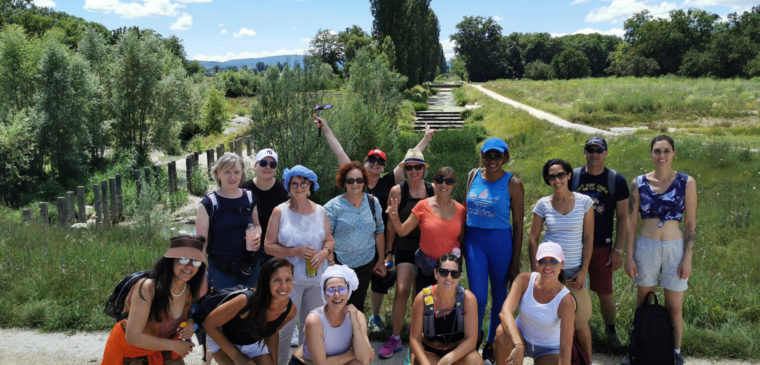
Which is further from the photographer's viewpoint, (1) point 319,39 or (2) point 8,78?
(1) point 319,39

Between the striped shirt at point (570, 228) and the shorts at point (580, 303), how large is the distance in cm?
5

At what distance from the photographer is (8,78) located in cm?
1766

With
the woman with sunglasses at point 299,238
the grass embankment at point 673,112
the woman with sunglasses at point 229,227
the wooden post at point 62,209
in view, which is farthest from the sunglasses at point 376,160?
the grass embankment at point 673,112

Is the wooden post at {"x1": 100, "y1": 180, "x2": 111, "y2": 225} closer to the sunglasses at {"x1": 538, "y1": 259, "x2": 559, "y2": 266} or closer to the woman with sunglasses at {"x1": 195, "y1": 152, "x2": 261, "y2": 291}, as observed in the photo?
the woman with sunglasses at {"x1": 195, "y1": 152, "x2": 261, "y2": 291}

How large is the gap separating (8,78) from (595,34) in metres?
135

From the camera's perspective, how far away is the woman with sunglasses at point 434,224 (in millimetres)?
4316

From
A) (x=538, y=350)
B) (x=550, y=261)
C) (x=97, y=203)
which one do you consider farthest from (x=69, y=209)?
(x=550, y=261)

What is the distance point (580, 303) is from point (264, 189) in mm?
2888

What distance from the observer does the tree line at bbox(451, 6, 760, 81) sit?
59156 mm

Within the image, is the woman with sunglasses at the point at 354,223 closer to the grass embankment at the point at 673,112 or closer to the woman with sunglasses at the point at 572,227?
the woman with sunglasses at the point at 572,227

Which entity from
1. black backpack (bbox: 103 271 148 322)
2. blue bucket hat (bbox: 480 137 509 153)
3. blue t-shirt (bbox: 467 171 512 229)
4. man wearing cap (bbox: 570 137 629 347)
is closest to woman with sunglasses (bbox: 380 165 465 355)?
blue t-shirt (bbox: 467 171 512 229)

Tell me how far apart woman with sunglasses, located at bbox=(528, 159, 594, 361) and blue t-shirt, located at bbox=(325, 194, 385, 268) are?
139 cm

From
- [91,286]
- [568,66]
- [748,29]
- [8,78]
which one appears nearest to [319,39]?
[568,66]

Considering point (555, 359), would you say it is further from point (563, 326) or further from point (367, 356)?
point (367, 356)
